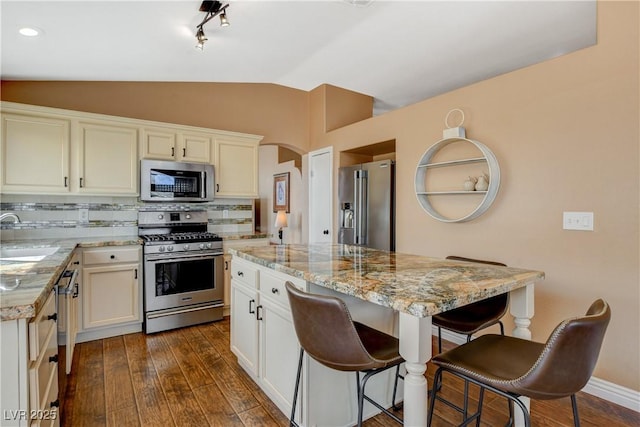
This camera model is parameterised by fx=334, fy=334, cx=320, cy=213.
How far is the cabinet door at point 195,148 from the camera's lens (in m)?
3.68

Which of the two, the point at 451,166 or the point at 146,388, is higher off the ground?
the point at 451,166

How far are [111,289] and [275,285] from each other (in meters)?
2.03

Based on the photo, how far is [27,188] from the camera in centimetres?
291

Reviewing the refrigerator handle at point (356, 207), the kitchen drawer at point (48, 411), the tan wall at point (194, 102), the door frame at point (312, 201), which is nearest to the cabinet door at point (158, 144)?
the tan wall at point (194, 102)

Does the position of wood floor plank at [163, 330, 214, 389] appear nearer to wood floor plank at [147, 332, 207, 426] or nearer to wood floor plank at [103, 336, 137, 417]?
wood floor plank at [147, 332, 207, 426]

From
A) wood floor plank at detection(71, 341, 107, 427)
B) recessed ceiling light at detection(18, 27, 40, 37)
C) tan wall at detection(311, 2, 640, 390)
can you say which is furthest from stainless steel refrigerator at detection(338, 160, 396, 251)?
recessed ceiling light at detection(18, 27, 40, 37)

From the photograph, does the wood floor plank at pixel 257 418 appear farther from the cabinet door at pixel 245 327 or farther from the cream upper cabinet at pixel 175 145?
the cream upper cabinet at pixel 175 145

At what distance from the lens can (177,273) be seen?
3354 mm

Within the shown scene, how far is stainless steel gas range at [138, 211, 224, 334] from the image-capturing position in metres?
3.22

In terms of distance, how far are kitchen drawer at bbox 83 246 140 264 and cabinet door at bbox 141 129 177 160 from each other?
3.18 ft

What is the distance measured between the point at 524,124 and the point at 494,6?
36.1 inches

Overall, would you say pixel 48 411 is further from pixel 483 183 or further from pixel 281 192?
pixel 281 192

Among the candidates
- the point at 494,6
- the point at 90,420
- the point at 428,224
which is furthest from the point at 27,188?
the point at 494,6

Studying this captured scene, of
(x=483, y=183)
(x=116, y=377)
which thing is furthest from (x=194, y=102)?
(x=483, y=183)
